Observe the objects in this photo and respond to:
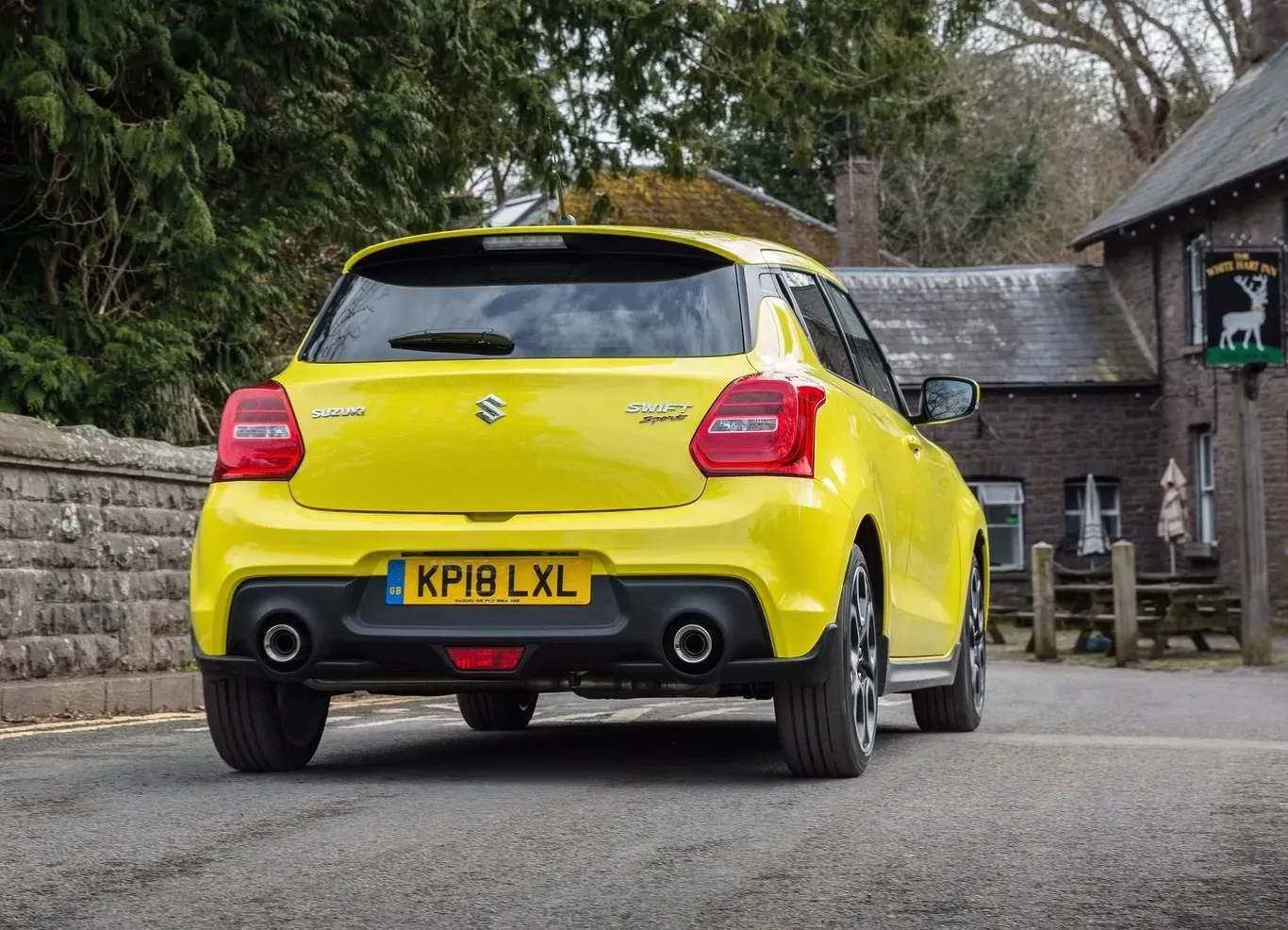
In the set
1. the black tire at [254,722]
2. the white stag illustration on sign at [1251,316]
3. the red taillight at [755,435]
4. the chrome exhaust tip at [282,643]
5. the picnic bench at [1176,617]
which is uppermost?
the white stag illustration on sign at [1251,316]

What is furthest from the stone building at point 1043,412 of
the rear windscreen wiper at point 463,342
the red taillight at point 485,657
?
the red taillight at point 485,657

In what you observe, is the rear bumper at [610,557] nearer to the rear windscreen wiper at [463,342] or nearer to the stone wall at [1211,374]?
the rear windscreen wiper at [463,342]

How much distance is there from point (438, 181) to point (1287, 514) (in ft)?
55.8

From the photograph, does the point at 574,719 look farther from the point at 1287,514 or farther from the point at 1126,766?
the point at 1287,514

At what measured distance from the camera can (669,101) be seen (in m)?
20.0

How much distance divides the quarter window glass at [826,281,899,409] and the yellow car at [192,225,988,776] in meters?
0.88

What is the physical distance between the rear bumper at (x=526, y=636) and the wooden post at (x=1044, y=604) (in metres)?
16.4

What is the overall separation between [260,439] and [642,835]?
1979mm

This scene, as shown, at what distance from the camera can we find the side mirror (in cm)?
842

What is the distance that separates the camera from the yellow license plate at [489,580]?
623 centimetres

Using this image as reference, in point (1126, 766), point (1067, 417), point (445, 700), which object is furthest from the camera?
point (1067, 417)

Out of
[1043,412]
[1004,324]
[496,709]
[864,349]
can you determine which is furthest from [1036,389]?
[864,349]

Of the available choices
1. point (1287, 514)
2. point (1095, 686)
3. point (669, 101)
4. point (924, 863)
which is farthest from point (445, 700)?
point (1287, 514)

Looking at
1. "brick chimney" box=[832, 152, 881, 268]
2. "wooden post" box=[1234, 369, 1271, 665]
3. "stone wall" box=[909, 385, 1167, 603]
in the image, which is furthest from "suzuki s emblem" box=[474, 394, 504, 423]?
"brick chimney" box=[832, 152, 881, 268]
